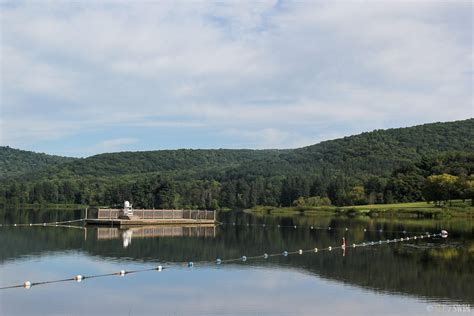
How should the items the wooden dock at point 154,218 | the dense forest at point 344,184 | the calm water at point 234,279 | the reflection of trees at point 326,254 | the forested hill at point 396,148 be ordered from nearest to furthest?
the calm water at point 234,279
the reflection of trees at point 326,254
the wooden dock at point 154,218
the dense forest at point 344,184
the forested hill at point 396,148

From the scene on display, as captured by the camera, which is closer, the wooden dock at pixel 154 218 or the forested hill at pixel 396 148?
the wooden dock at pixel 154 218

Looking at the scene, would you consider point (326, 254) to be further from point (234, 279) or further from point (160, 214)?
point (160, 214)

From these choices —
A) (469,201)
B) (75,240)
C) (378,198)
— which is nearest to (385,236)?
(75,240)

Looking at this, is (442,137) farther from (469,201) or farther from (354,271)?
(354,271)

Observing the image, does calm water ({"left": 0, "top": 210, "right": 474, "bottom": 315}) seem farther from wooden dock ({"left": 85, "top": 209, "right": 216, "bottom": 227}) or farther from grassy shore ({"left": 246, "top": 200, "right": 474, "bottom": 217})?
grassy shore ({"left": 246, "top": 200, "right": 474, "bottom": 217})

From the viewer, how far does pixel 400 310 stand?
61.3 feet

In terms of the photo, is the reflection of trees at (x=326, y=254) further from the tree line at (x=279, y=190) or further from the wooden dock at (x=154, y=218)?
the tree line at (x=279, y=190)

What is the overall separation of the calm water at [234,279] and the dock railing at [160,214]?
2012cm

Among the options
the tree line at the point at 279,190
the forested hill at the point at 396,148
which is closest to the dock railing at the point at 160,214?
the tree line at the point at 279,190

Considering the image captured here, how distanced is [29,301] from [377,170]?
516ft

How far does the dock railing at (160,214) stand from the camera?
6040 cm

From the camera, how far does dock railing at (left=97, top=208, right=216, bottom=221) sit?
60397mm

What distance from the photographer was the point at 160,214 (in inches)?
2495

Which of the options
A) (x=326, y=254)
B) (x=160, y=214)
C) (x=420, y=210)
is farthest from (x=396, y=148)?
(x=326, y=254)
